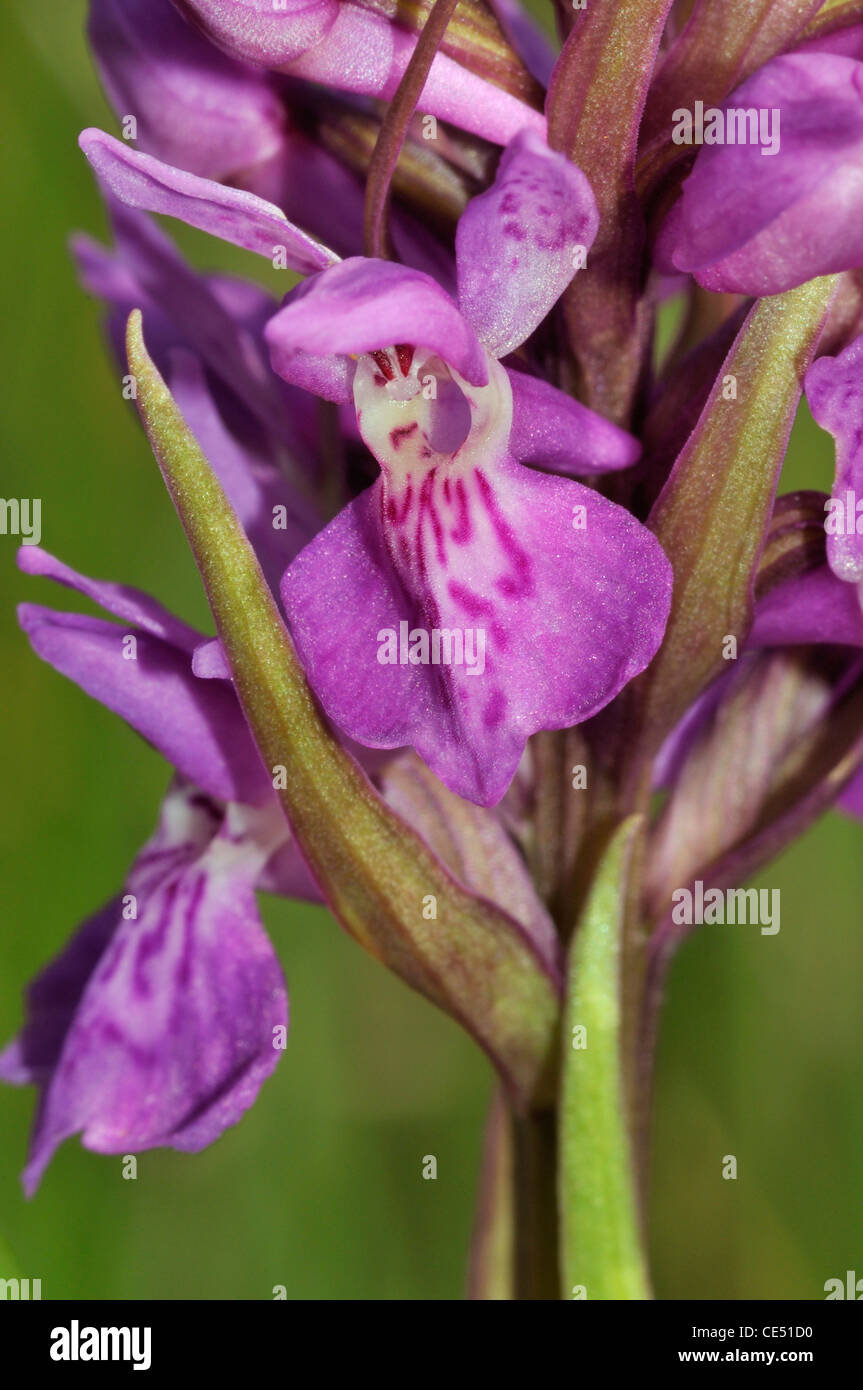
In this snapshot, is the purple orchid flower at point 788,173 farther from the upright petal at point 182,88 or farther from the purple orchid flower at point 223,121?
the upright petal at point 182,88

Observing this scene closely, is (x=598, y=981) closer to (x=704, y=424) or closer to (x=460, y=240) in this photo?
(x=704, y=424)

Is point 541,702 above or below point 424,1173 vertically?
above

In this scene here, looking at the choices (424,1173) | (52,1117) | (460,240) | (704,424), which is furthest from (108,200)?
(424,1173)

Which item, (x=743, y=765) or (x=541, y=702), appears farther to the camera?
(x=743, y=765)

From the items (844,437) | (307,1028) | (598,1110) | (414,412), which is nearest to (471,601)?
(414,412)

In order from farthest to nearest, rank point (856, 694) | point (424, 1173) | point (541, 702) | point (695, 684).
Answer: point (424, 1173) → point (856, 694) → point (695, 684) → point (541, 702)

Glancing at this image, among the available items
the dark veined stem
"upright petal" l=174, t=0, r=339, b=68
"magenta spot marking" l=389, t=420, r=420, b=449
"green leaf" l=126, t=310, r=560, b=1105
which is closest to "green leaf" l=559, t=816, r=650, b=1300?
"green leaf" l=126, t=310, r=560, b=1105

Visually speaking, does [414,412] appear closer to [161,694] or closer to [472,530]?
[472,530]
